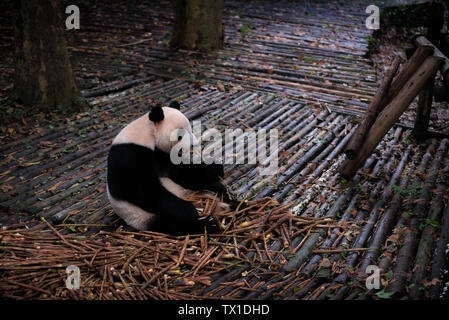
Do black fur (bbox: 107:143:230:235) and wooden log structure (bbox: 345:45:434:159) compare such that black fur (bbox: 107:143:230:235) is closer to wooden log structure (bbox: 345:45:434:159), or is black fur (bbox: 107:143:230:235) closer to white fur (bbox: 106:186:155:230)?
white fur (bbox: 106:186:155:230)

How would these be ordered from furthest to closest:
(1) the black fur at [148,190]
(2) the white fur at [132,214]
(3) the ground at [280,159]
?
(2) the white fur at [132,214] < (1) the black fur at [148,190] < (3) the ground at [280,159]

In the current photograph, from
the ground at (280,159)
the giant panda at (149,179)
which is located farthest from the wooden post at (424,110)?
the giant panda at (149,179)

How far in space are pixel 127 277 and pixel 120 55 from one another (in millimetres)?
5256

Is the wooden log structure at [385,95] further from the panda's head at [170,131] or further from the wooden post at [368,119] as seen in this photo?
the panda's head at [170,131]

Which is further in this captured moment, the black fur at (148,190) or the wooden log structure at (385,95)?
the wooden log structure at (385,95)

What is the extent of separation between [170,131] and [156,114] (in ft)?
0.56

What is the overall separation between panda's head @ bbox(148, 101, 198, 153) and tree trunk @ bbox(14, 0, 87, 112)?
8.20 feet

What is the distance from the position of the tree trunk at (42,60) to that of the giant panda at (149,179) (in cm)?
248

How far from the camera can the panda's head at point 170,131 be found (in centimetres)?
304

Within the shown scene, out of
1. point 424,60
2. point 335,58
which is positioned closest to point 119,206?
point 424,60

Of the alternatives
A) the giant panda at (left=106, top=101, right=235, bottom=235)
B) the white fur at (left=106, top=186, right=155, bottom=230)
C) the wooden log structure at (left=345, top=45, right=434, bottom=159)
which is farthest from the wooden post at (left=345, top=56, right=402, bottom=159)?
the white fur at (left=106, top=186, right=155, bottom=230)

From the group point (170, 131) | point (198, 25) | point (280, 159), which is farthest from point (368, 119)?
point (198, 25)

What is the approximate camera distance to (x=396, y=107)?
3670mm
